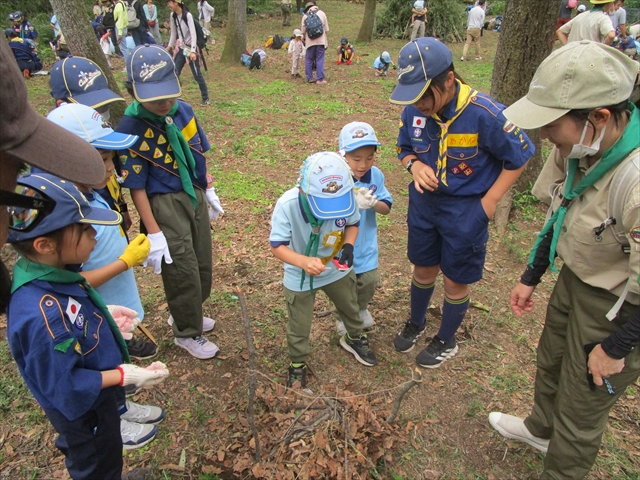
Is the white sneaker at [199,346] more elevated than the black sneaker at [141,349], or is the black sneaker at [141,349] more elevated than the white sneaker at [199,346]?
the white sneaker at [199,346]

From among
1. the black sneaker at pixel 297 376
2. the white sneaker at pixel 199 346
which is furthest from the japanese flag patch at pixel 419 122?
the white sneaker at pixel 199 346

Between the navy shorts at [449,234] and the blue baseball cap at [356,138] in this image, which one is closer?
the navy shorts at [449,234]

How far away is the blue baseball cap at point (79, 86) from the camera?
2.70 meters

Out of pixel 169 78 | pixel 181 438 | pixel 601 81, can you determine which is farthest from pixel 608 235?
pixel 181 438

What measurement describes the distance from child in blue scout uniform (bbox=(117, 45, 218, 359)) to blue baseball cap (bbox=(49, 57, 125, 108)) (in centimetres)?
22

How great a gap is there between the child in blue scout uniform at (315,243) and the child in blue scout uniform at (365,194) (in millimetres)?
242

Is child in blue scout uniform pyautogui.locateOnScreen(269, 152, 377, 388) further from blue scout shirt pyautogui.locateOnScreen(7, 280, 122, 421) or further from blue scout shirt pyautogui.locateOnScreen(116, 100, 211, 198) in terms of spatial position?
blue scout shirt pyautogui.locateOnScreen(7, 280, 122, 421)

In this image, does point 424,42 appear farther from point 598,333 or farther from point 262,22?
point 262,22

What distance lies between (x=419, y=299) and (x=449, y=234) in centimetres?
72

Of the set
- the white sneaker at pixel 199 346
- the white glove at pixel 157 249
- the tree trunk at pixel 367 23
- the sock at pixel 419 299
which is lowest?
the white sneaker at pixel 199 346

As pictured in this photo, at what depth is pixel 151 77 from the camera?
8.30ft

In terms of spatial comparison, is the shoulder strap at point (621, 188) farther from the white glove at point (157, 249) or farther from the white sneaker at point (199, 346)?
the white sneaker at point (199, 346)

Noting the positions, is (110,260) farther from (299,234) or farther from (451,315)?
(451,315)

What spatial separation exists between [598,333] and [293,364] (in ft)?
6.18
